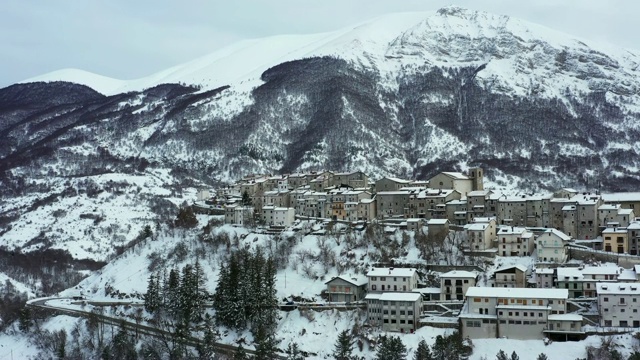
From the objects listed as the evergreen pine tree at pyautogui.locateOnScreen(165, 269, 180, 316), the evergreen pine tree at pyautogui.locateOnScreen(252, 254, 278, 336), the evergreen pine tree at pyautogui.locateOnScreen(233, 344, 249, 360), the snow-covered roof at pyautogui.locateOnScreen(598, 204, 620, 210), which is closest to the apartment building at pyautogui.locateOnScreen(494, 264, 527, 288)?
the snow-covered roof at pyautogui.locateOnScreen(598, 204, 620, 210)

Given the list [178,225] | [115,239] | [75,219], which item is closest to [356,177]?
[178,225]

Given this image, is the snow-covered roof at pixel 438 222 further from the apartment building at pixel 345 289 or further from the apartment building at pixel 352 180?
the apartment building at pixel 352 180

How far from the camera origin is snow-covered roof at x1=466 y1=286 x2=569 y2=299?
7838 cm

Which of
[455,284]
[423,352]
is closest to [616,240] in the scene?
[455,284]

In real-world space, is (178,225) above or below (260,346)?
above

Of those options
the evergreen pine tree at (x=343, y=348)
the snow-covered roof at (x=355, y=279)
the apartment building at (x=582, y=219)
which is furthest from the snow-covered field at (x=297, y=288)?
the apartment building at (x=582, y=219)

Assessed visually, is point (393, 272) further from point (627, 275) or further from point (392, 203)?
point (392, 203)

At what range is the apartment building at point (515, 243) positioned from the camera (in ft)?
310

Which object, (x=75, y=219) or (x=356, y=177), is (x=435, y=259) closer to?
(x=356, y=177)

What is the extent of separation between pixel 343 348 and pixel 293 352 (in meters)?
5.61

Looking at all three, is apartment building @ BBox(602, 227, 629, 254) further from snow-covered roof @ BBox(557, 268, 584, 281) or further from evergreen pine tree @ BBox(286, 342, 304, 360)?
evergreen pine tree @ BBox(286, 342, 304, 360)

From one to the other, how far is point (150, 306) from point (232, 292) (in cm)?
1215

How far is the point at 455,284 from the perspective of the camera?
87.0m

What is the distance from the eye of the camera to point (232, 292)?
90750 mm
